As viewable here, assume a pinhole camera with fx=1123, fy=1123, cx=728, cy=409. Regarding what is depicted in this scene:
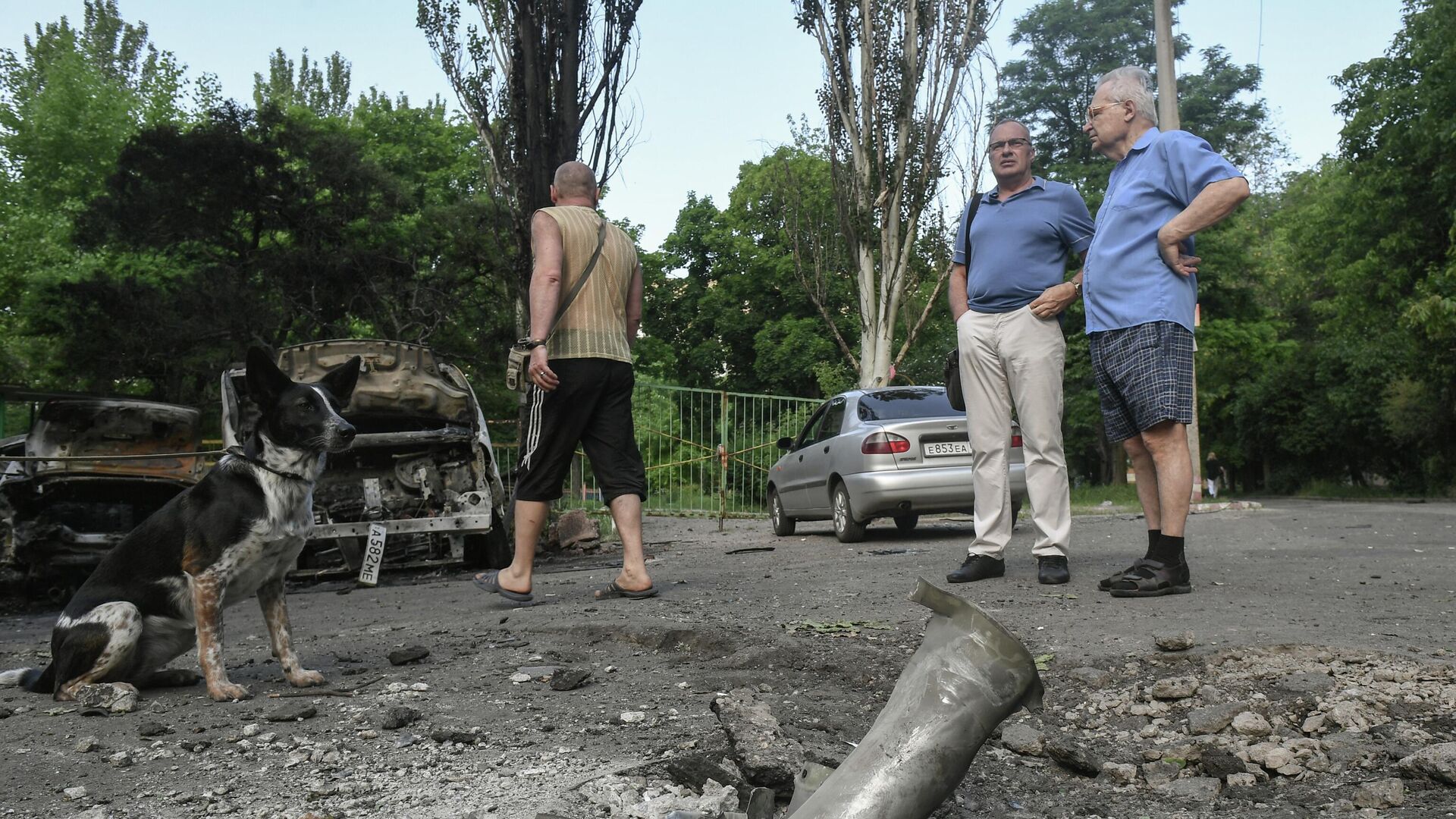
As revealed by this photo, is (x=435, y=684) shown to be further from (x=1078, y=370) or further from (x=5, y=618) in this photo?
(x=1078, y=370)

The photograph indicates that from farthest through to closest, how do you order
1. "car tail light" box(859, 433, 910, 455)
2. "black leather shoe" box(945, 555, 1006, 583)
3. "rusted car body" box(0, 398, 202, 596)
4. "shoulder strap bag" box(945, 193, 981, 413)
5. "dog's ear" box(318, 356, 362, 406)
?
1. "car tail light" box(859, 433, 910, 455)
2. "rusted car body" box(0, 398, 202, 596)
3. "shoulder strap bag" box(945, 193, 981, 413)
4. "black leather shoe" box(945, 555, 1006, 583)
5. "dog's ear" box(318, 356, 362, 406)

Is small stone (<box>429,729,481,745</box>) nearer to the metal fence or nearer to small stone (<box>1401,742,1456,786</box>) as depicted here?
small stone (<box>1401,742,1456,786</box>)

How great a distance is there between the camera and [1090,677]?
12.7 ft

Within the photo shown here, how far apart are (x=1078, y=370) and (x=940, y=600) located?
117 feet

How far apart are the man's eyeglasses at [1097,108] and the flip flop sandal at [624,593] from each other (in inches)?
133

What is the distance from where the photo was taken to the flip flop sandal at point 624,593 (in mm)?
6270

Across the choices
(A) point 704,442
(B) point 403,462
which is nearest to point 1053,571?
(B) point 403,462

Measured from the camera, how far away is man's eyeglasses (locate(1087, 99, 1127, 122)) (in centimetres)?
540

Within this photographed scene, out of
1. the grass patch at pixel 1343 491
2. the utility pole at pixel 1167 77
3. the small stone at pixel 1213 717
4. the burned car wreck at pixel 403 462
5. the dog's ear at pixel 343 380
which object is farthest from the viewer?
the grass patch at pixel 1343 491

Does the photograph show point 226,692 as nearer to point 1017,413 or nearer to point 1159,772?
point 1159,772

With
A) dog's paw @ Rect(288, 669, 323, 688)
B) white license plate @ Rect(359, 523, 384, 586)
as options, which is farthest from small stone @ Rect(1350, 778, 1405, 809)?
white license plate @ Rect(359, 523, 384, 586)

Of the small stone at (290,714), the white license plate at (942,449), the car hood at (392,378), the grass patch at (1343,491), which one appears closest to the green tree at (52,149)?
the car hood at (392,378)

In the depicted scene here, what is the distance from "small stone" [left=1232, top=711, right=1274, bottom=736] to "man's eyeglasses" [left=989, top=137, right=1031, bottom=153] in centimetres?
346

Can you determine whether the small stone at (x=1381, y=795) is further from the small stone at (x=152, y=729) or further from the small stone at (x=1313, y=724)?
the small stone at (x=152, y=729)
